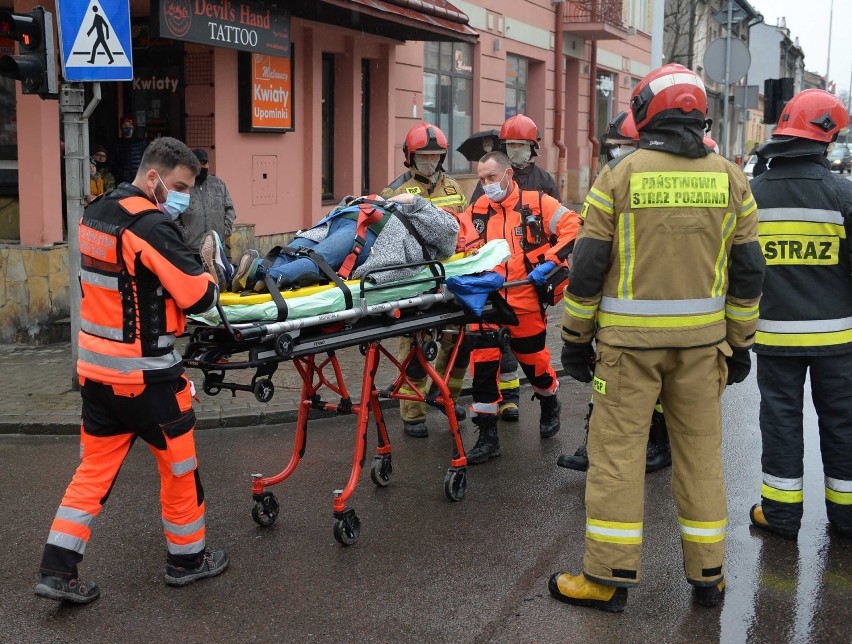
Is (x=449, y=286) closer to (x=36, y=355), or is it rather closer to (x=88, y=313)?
(x=88, y=313)

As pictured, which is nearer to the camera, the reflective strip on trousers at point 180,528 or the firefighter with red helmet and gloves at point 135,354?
the firefighter with red helmet and gloves at point 135,354

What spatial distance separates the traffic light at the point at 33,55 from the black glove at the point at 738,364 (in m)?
5.30

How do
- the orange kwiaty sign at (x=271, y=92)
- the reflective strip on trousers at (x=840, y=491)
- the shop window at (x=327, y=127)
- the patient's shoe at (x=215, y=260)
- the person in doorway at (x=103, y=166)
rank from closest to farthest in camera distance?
the patient's shoe at (x=215, y=260) < the reflective strip on trousers at (x=840, y=491) < the person in doorway at (x=103, y=166) < the orange kwiaty sign at (x=271, y=92) < the shop window at (x=327, y=127)

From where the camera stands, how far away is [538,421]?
7.62m

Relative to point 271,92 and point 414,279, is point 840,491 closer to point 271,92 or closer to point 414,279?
point 414,279

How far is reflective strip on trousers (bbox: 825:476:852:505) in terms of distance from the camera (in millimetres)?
5141

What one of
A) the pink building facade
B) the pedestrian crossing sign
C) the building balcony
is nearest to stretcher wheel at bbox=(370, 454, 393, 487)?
the pedestrian crossing sign

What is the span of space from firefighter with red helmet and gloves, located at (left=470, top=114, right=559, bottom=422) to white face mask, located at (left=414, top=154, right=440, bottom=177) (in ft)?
1.09

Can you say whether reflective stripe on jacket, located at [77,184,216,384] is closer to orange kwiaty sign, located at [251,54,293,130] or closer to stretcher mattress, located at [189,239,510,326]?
stretcher mattress, located at [189,239,510,326]

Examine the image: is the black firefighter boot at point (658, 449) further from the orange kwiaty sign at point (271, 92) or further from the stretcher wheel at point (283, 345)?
the orange kwiaty sign at point (271, 92)

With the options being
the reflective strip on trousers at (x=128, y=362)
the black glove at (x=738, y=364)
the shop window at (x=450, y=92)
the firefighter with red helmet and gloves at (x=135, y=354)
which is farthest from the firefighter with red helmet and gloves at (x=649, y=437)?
the shop window at (x=450, y=92)

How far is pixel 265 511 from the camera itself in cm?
532

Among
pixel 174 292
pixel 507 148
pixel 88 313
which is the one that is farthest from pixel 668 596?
pixel 507 148

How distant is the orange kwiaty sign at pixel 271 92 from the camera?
12188mm
